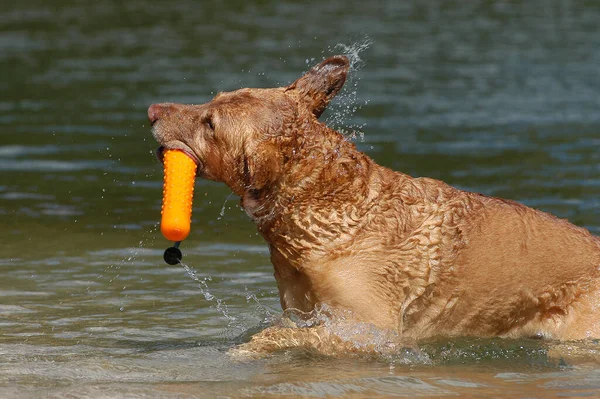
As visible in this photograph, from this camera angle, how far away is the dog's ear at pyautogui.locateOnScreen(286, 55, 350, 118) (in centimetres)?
788

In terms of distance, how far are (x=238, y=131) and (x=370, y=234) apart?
1122 mm

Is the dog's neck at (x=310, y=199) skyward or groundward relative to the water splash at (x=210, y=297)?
skyward

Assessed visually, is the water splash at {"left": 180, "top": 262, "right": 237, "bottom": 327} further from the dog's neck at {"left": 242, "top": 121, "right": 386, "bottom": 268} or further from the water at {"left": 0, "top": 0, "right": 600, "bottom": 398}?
the dog's neck at {"left": 242, "top": 121, "right": 386, "bottom": 268}

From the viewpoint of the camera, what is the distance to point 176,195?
309 inches

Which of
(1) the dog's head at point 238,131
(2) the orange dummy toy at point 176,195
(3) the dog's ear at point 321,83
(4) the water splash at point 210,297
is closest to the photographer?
(1) the dog's head at point 238,131

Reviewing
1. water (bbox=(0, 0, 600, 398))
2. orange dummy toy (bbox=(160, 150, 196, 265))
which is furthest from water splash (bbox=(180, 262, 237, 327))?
orange dummy toy (bbox=(160, 150, 196, 265))

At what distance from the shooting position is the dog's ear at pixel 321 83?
7.88m

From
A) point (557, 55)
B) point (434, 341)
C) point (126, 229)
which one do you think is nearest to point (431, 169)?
point (126, 229)

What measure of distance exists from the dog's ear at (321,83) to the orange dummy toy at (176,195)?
35.9 inches

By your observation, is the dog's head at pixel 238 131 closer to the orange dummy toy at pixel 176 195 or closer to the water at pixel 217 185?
the orange dummy toy at pixel 176 195

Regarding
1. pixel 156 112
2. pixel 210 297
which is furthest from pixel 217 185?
pixel 156 112

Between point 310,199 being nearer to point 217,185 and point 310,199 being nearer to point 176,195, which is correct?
point 176,195

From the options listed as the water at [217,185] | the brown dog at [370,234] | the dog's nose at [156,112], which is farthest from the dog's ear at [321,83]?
the water at [217,185]

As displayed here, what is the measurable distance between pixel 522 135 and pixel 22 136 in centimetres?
800
